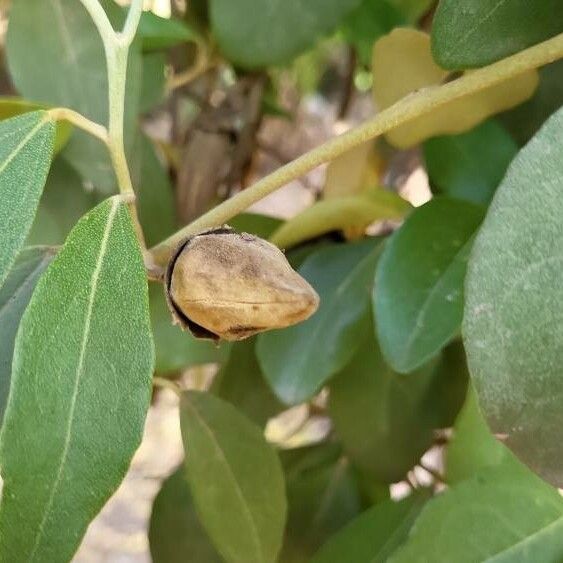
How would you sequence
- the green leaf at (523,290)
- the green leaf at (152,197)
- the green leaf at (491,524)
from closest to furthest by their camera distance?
1. the green leaf at (523,290)
2. the green leaf at (491,524)
3. the green leaf at (152,197)

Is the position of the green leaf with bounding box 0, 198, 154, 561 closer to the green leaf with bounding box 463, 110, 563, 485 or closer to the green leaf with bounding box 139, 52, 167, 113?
the green leaf with bounding box 463, 110, 563, 485

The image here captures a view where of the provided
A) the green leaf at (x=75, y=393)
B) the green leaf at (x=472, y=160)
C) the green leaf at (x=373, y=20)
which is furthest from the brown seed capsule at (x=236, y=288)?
the green leaf at (x=373, y=20)

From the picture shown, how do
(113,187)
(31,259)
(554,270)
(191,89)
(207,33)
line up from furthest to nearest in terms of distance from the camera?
(191,89)
(207,33)
(113,187)
(31,259)
(554,270)

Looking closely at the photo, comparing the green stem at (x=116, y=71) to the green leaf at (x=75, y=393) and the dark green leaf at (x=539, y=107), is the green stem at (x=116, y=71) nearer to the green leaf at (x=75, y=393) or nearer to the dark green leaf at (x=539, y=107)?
the green leaf at (x=75, y=393)

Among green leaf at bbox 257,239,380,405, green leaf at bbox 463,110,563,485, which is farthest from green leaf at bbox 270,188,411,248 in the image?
green leaf at bbox 463,110,563,485

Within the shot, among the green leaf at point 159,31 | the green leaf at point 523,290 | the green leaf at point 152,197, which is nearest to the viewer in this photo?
the green leaf at point 523,290

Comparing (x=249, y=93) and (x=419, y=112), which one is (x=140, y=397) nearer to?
(x=419, y=112)

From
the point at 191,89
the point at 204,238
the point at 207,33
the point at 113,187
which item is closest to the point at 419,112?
the point at 204,238
